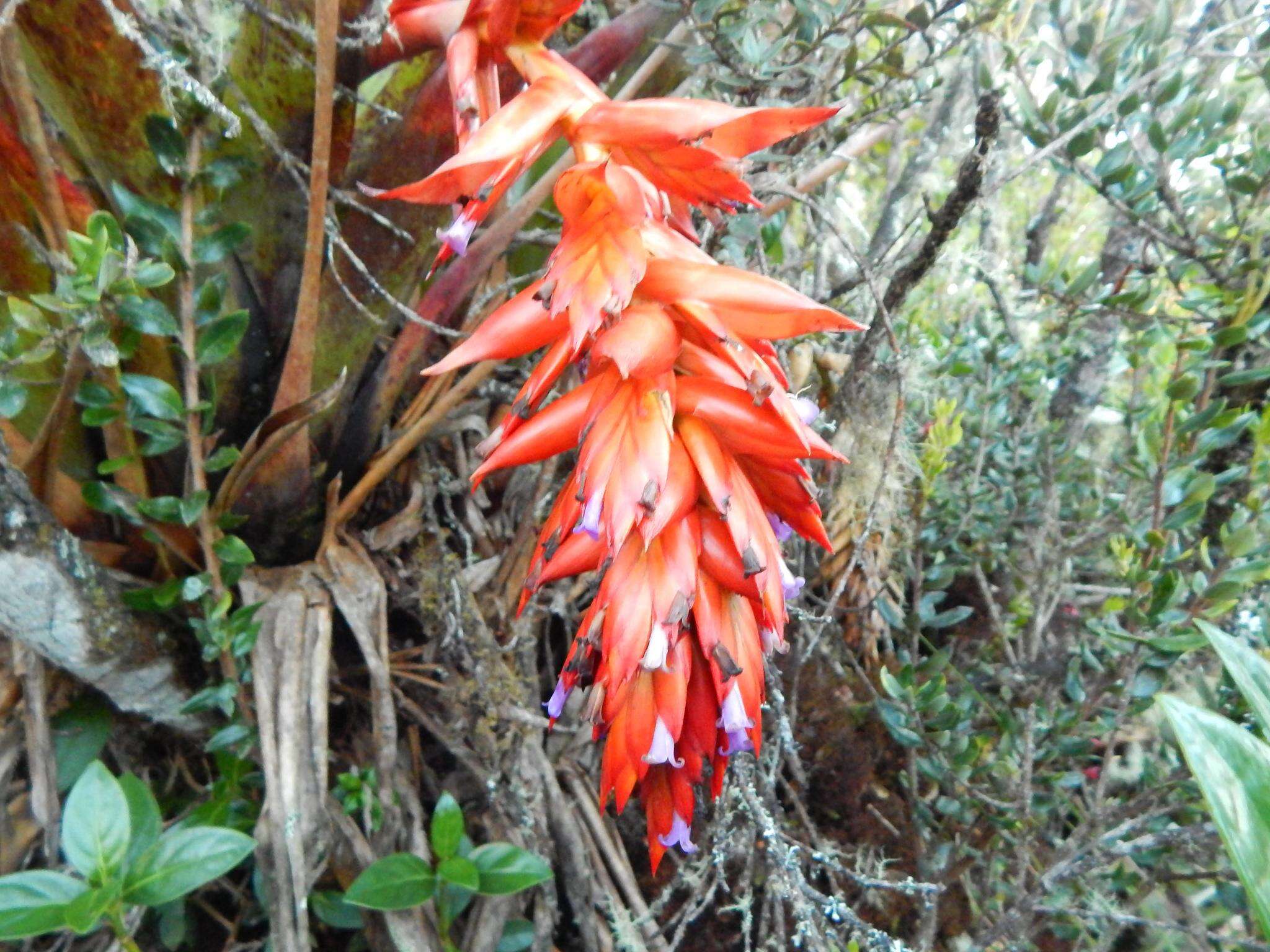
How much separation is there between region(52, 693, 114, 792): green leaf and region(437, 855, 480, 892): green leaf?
36 cm

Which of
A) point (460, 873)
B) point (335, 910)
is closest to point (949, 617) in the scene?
point (460, 873)

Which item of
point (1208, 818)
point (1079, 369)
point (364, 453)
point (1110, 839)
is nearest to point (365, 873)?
point (364, 453)

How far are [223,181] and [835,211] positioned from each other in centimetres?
79

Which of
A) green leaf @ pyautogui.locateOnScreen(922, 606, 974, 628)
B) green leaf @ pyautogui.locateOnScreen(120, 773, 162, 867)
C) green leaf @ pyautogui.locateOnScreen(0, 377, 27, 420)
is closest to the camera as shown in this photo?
green leaf @ pyautogui.locateOnScreen(0, 377, 27, 420)

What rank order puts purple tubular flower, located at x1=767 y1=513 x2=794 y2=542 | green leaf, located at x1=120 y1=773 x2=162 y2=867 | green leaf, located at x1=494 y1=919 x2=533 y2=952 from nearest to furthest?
purple tubular flower, located at x1=767 y1=513 x2=794 y2=542 → green leaf, located at x1=120 y1=773 x2=162 y2=867 → green leaf, located at x1=494 y1=919 x2=533 y2=952

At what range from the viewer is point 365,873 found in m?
0.71

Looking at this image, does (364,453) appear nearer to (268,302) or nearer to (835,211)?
(268,302)

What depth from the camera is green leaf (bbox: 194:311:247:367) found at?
694mm

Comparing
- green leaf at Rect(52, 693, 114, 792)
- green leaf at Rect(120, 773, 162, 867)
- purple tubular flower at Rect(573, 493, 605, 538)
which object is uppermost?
purple tubular flower at Rect(573, 493, 605, 538)

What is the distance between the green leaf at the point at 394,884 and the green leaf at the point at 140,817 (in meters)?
0.18

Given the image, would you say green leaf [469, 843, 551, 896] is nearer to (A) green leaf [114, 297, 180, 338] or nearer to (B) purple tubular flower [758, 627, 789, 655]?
(B) purple tubular flower [758, 627, 789, 655]

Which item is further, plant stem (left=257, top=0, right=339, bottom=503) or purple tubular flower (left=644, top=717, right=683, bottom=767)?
plant stem (left=257, top=0, right=339, bottom=503)

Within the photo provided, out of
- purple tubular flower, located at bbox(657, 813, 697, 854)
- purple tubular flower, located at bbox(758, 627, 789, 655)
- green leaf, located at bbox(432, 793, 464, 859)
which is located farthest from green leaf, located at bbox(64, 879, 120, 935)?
purple tubular flower, located at bbox(758, 627, 789, 655)

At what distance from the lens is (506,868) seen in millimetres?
743
